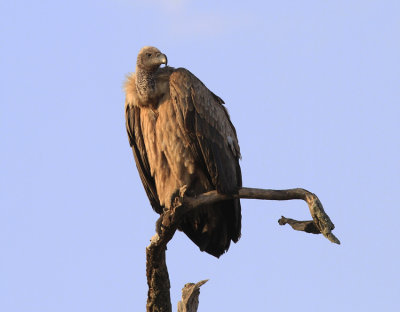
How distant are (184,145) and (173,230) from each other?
4.08ft

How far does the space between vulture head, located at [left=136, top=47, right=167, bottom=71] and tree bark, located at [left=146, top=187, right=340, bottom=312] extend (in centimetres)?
187

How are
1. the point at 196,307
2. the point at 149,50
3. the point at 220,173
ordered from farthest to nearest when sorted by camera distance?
the point at 149,50, the point at 220,173, the point at 196,307

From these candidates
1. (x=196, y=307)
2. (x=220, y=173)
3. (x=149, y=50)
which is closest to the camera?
(x=196, y=307)

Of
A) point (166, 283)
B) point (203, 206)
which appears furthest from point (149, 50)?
point (166, 283)

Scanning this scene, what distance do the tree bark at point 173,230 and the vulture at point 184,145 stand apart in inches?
14.9

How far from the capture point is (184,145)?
1172 centimetres

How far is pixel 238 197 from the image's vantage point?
11.2m

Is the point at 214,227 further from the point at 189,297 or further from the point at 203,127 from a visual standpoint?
the point at 189,297

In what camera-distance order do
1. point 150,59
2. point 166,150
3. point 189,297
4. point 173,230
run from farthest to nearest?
point 150,59
point 166,150
point 173,230
point 189,297

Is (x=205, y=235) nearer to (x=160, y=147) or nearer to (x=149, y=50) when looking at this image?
(x=160, y=147)

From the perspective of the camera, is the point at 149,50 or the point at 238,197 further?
the point at 149,50

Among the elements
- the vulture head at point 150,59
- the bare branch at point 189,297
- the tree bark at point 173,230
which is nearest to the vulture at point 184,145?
the vulture head at point 150,59

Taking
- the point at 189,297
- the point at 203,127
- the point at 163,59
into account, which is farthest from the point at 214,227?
the point at 163,59

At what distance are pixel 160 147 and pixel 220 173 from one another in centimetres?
88
